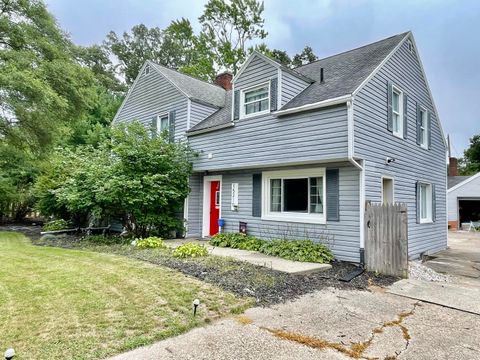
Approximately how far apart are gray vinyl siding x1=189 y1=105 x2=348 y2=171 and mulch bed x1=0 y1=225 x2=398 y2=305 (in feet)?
9.36

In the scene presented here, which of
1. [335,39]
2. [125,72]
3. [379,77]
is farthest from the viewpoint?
[125,72]

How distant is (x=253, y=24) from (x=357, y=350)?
26104mm

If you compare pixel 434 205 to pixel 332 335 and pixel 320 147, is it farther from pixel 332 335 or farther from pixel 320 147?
pixel 332 335

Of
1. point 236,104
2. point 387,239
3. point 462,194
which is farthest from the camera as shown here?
point 462,194

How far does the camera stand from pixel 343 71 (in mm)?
9312

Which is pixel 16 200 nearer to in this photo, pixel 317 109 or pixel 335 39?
pixel 317 109

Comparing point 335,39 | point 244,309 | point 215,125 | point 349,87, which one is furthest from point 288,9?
point 244,309

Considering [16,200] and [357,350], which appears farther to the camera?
[16,200]

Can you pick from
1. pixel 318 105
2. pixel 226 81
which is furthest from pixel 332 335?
pixel 226 81

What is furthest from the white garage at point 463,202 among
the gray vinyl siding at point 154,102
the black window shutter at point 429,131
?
the gray vinyl siding at point 154,102

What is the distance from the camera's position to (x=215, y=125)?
1054 centimetres

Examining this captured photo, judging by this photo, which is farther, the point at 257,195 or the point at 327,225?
the point at 257,195

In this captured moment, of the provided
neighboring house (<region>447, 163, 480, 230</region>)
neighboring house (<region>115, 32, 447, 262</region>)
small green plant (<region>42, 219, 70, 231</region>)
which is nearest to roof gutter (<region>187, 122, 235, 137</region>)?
neighboring house (<region>115, 32, 447, 262</region>)

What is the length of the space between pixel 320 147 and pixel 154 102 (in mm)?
8647
